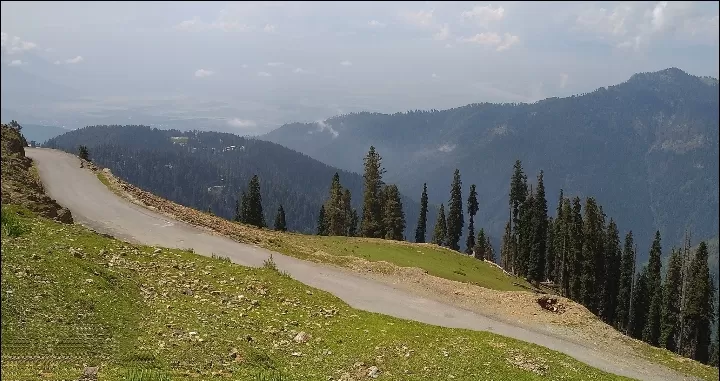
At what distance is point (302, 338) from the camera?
17.8m

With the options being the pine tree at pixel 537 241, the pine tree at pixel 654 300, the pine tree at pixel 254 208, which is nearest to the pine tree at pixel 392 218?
the pine tree at pixel 537 241

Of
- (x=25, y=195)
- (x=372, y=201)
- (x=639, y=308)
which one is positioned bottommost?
(x=639, y=308)

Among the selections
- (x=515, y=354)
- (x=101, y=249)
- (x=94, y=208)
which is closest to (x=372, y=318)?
(x=515, y=354)

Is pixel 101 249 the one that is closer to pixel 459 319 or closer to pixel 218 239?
pixel 218 239

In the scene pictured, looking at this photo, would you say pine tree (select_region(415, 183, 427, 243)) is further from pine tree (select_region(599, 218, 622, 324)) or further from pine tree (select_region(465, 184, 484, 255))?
pine tree (select_region(599, 218, 622, 324))

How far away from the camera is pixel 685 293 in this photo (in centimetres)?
7150

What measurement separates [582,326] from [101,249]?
26550mm

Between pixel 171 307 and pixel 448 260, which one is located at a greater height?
pixel 171 307

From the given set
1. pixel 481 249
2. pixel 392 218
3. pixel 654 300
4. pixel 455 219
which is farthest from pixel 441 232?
pixel 654 300

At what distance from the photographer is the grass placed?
41.9 feet

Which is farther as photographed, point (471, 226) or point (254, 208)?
point (471, 226)

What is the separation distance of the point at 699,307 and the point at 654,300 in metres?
11.4

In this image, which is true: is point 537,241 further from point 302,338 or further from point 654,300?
point 302,338

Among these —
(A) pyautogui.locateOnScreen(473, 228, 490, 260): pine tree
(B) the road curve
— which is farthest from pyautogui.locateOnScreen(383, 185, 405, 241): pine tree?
(B) the road curve
